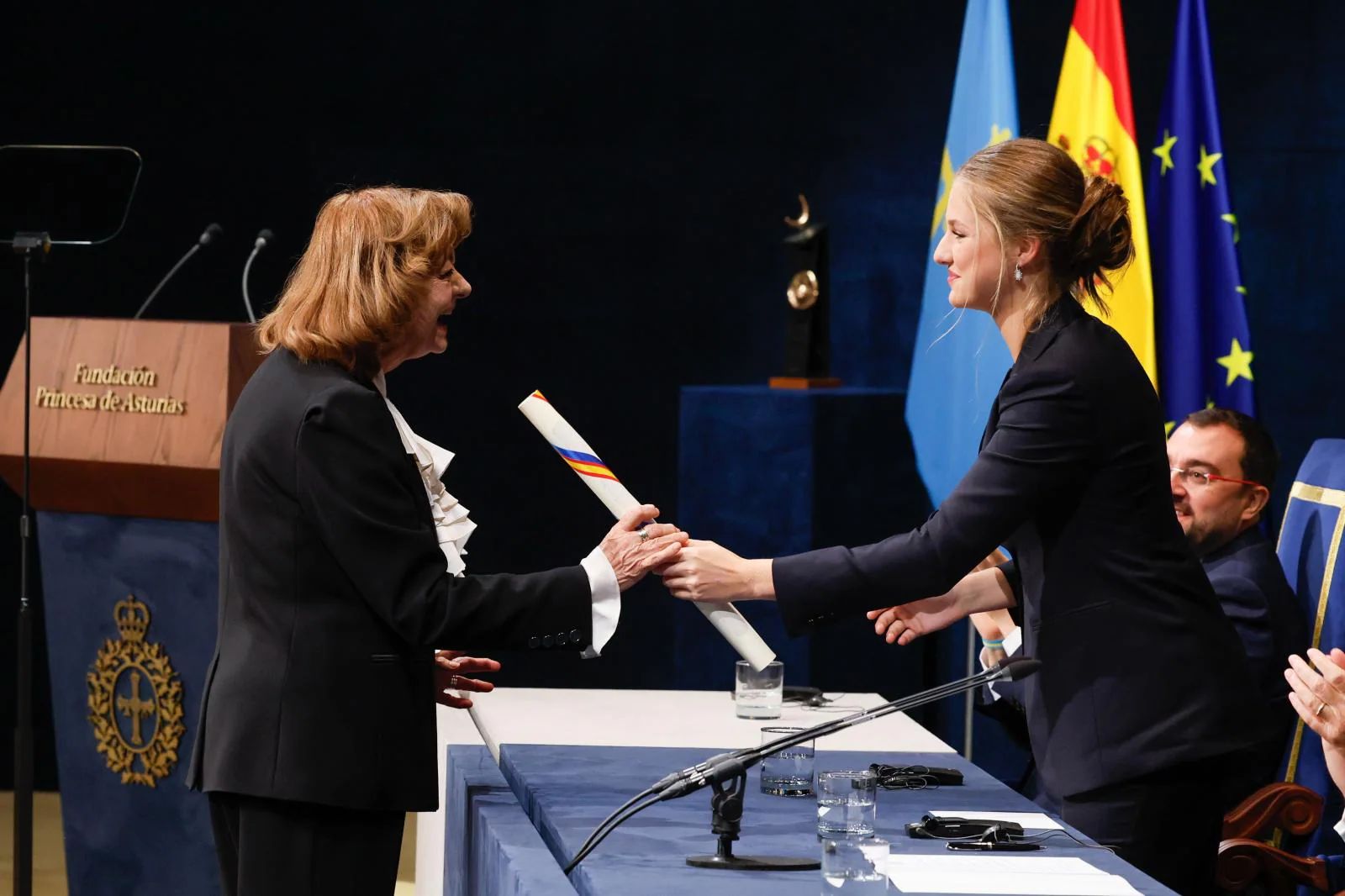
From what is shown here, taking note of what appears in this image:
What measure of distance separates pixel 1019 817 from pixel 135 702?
1.94 meters

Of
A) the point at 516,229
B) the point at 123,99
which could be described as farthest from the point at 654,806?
the point at 123,99

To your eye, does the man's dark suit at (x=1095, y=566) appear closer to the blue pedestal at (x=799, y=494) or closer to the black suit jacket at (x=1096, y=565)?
the black suit jacket at (x=1096, y=565)

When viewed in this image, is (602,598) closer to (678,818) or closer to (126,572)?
(678,818)

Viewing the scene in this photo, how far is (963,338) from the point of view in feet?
15.1

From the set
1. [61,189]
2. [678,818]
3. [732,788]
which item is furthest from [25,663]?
[732,788]

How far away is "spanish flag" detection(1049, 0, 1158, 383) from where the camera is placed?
4.41 metres

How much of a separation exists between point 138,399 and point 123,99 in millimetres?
2450

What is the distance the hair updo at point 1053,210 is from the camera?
7.38 ft

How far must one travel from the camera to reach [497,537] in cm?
560

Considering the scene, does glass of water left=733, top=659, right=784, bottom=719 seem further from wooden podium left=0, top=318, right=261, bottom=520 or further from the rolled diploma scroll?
wooden podium left=0, top=318, right=261, bottom=520

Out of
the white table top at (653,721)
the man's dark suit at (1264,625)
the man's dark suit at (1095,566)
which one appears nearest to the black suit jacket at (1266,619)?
the man's dark suit at (1264,625)

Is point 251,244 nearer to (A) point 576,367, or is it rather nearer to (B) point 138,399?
(A) point 576,367

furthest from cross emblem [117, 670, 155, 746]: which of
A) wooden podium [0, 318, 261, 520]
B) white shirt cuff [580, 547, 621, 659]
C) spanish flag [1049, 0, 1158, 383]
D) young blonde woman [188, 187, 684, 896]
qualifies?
spanish flag [1049, 0, 1158, 383]

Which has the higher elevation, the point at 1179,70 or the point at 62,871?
the point at 1179,70
